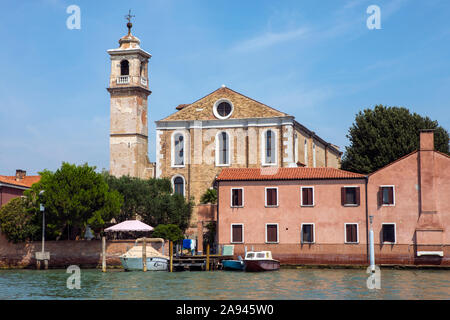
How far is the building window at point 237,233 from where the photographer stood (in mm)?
45656

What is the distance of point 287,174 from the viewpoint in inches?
1821

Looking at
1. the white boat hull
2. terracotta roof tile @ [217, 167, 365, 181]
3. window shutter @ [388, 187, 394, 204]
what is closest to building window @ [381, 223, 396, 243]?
window shutter @ [388, 187, 394, 204]

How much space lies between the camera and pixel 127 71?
205 feet

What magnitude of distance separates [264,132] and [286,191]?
1321 centimetres

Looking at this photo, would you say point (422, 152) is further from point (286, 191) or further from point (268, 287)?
point (268, 287)

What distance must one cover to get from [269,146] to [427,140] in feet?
56.1

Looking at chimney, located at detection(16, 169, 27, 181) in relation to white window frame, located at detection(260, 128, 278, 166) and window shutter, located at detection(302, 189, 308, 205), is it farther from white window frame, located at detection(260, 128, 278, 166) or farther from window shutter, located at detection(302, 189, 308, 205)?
window shutter, located at detection(302, 189, 308, 205)

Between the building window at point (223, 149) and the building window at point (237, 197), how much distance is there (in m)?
12.7

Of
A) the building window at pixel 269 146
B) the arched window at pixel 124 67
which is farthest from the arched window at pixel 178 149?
the arched window at pixel 124 67

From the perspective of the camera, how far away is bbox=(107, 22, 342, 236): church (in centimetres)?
5788

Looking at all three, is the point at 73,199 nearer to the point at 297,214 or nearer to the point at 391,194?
the point at 297,214

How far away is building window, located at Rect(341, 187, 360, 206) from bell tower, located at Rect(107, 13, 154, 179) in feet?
71.2

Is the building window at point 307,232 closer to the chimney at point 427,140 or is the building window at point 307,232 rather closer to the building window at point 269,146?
the chimney at point 427,140
